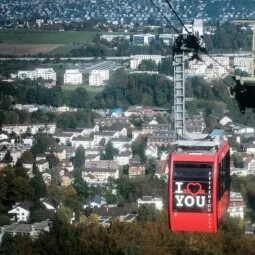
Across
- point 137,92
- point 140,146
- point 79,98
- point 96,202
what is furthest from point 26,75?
point 96,202

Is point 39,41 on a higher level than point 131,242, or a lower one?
lower

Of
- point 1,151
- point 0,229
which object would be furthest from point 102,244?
point 1,151

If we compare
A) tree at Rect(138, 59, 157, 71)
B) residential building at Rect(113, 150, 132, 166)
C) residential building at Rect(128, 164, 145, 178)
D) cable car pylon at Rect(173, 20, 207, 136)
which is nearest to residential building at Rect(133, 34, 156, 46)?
tree at Rect(138, 59, 157, 71)

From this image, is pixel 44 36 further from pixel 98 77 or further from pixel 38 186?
pixel 38 186

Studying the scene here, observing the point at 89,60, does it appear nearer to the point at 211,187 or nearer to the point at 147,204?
the point at 147,204

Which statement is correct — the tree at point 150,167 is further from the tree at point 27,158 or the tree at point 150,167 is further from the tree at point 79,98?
the tree at point 79,98
